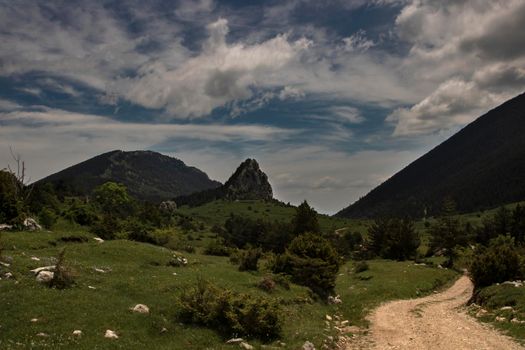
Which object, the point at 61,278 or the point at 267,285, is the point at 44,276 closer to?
the point at 61,278

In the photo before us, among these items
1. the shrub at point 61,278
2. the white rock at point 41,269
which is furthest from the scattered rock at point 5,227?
the shrub at point 61,278

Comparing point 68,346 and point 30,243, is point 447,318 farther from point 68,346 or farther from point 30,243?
point 30,243

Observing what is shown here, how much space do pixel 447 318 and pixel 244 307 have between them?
19063 mm

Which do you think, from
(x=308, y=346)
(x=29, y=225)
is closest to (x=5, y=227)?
(x=29, y=225)

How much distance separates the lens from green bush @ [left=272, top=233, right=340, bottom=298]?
143ft

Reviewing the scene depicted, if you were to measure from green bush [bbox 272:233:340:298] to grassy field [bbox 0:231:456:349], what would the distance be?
262cm

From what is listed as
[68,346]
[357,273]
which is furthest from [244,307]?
[357,273]

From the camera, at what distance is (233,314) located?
81.8 ft

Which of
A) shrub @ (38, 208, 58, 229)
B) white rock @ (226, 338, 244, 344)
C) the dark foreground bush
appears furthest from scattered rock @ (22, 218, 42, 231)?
white rock @ (226, 338, 244, 344)

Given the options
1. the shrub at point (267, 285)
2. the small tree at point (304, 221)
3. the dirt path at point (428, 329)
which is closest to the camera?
the dirt path at point (428, 329)

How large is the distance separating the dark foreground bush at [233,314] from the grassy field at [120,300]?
91 centimetres

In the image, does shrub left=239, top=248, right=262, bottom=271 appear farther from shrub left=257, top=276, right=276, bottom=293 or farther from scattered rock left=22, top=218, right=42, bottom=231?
scattered rock left=22, top=218, right=42, bottom=231

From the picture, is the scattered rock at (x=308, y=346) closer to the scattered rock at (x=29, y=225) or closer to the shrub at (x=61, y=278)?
the shrub at (x=61, y=278)

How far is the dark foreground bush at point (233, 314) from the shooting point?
25.0 meters
